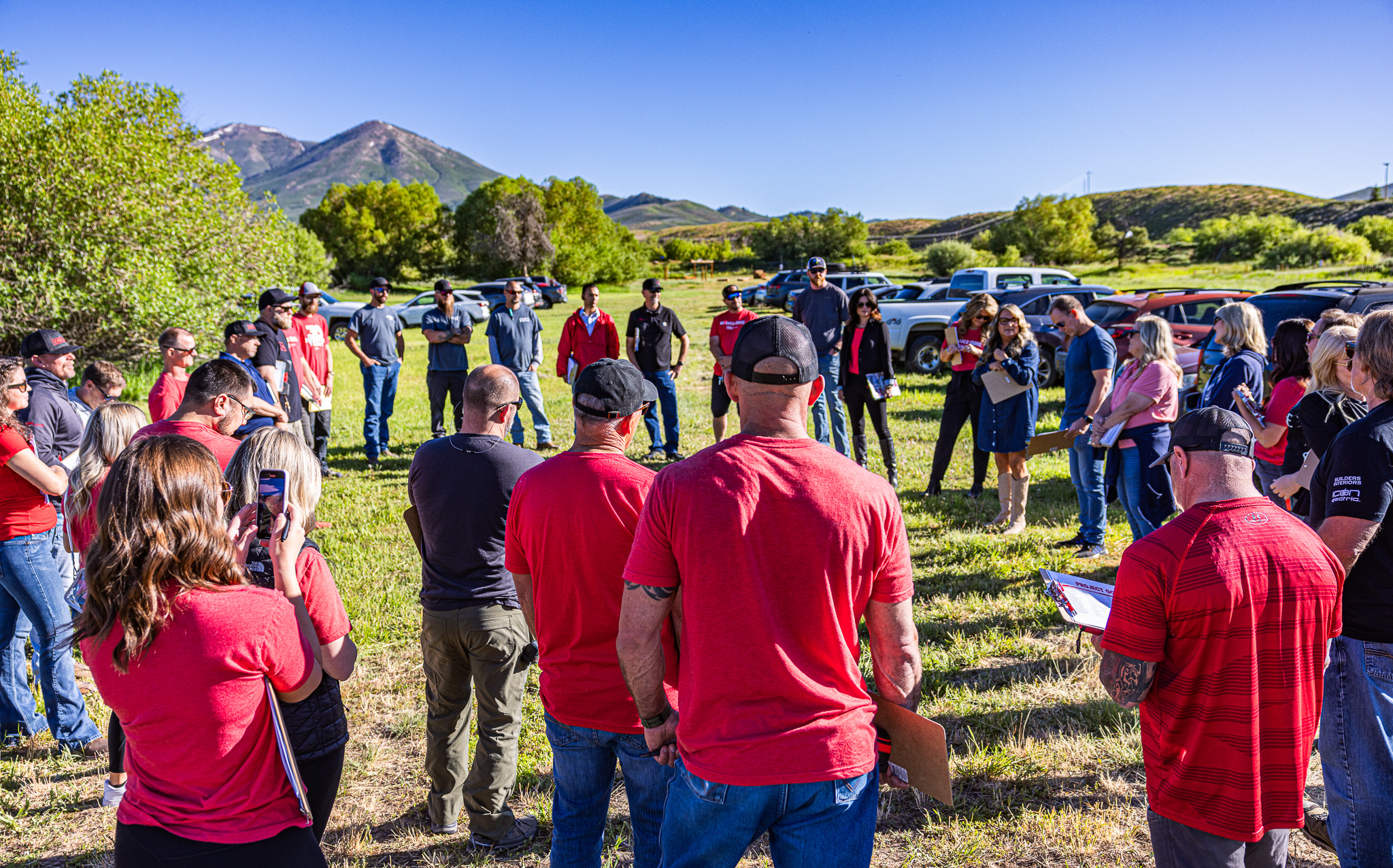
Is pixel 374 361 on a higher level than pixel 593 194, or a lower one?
lower

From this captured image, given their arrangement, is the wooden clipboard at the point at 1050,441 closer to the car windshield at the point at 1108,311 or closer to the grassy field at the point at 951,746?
the grassy field at the point at 951,746

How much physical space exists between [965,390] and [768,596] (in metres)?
5.96

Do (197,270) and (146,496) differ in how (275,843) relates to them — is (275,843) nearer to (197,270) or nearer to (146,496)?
(146,496)

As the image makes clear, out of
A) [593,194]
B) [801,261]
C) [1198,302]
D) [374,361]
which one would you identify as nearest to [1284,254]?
[801,261]

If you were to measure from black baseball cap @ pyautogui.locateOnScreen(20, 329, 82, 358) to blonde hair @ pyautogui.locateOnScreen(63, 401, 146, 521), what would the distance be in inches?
56.3

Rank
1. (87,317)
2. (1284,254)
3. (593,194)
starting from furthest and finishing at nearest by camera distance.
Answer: (593,194) → (1284,254) → (87,317)

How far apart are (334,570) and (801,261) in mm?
64081

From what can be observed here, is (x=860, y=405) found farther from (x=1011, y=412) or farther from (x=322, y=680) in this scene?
(x=322, y=680)

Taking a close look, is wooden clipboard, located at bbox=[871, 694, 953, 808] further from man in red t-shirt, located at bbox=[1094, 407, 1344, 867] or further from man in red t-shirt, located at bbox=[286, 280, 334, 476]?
man in red t-shirt, located at bbox=[286, 280, 334, 476]

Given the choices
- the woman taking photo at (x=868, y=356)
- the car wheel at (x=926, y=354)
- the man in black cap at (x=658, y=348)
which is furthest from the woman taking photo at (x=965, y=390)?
the car wheel at (x=926, y=354)

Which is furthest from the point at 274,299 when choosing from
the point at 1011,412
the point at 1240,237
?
the point at 1240,237

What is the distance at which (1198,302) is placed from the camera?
12.0 metres

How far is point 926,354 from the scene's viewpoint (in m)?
15.0

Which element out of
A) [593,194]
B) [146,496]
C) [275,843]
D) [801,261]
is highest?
[593,194]
